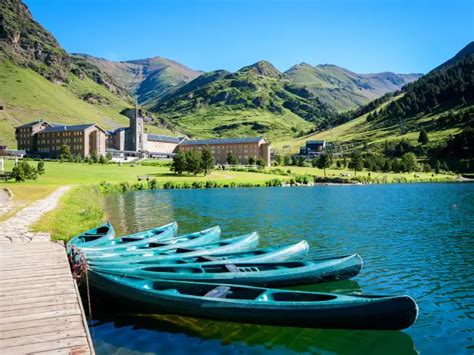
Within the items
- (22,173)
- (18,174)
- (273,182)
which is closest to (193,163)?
(273,182)

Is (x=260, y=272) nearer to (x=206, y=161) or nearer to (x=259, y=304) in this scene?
(x=259, y=304)

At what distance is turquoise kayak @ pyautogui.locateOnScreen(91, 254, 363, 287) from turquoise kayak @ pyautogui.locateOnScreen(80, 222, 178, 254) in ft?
11.5

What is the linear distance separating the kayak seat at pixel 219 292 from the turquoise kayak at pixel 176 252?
13.7ft

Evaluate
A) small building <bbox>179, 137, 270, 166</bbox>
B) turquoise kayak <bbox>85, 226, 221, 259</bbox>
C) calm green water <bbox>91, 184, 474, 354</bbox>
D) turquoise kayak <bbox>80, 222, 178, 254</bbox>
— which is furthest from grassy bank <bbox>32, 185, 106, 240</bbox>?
small building <bbox>179, 137, 270, 166</bbox>

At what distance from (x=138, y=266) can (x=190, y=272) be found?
1.95 m

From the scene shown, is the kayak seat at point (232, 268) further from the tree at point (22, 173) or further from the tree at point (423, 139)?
the tree at point (423, 139)

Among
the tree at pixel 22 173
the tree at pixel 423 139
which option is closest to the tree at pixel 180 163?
the tree at pixel 22 173

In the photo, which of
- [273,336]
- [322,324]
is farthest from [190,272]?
[322,324]

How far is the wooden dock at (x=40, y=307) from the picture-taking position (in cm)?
904

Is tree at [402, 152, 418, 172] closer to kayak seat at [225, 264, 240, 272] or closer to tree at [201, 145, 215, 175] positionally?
tree at [201, 145, 215, 175]

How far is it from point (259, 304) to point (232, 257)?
668 cm

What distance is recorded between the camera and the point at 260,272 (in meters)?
16.2

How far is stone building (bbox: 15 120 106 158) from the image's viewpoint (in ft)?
565

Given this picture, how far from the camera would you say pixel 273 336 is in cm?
1326
